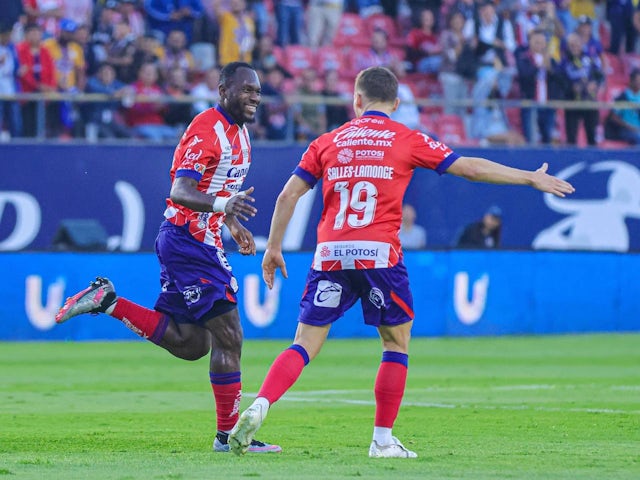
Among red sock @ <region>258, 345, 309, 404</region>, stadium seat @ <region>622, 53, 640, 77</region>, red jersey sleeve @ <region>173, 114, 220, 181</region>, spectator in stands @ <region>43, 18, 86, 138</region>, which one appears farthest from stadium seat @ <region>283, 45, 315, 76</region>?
red sock @ <region>258, 345, 309, 404</region>

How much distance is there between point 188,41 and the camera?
71.8 feet

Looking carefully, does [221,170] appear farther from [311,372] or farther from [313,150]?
[311,372]

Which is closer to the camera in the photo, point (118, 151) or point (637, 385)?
point (637, 385)

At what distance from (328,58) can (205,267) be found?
1520 cm

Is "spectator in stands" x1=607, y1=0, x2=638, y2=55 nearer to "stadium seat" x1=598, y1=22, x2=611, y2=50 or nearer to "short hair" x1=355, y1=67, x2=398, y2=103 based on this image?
"stadium seat" x1=598, y1=22, x2=611, y2=50

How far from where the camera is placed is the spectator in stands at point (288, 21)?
893 inches

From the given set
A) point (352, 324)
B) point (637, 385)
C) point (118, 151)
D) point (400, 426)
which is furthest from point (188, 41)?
point (400, 426)

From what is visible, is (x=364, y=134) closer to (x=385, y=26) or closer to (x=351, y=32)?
(x=351, y=32)

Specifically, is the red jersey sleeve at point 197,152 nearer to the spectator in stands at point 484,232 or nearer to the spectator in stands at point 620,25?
the spectator in stands at point 484,232

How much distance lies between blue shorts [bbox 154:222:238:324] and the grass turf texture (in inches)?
32.6

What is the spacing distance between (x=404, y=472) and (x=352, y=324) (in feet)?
42.3

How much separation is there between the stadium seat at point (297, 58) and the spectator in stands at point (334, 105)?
0.79 metres

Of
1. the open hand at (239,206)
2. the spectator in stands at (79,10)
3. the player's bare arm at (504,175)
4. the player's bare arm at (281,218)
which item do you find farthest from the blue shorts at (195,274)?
the spectator in stands at (79,10)

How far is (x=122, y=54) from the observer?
20.5 meters
